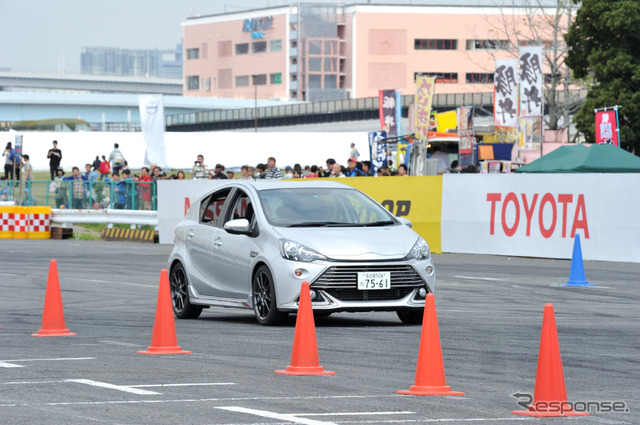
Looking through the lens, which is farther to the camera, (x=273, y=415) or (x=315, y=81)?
(x=315, y=81)

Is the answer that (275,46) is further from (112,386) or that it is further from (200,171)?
(112,386)

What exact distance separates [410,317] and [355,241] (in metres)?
1.18

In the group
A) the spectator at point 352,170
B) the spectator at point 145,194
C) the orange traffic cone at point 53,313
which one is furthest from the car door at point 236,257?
the spectator at point 145,194

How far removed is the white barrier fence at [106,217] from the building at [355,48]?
87.5 metres

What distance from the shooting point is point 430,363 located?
8133 mm

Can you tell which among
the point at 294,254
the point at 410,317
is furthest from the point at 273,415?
the point at 410,317

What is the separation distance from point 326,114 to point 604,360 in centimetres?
9057

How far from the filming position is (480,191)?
2617 cm

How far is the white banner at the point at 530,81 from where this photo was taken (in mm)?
34688

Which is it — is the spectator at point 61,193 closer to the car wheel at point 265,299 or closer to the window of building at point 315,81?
the car wheel at point 265,299

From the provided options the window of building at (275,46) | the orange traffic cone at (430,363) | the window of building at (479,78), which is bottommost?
the orange traffic cone at (430,363)

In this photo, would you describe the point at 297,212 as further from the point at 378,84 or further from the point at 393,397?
the point at 378,84

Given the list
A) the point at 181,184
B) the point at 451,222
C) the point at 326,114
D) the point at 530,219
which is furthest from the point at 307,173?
the point at 326,114

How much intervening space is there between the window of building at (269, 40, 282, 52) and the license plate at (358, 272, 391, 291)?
12570 centimetres
